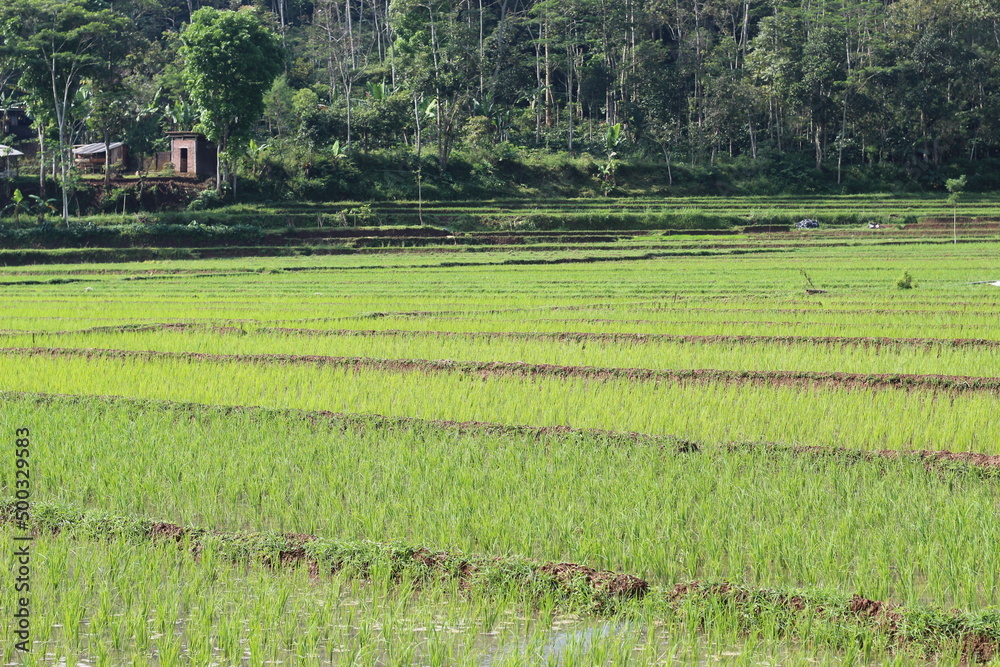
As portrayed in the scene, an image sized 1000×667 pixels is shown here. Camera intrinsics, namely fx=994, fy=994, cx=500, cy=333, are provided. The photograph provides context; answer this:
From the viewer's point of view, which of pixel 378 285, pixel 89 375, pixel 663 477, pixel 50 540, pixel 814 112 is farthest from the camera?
pixel 814 112

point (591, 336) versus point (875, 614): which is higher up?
point (591, 336)

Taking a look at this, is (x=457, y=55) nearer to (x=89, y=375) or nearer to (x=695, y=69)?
(x=695, y=69)

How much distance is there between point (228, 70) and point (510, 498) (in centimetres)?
3634

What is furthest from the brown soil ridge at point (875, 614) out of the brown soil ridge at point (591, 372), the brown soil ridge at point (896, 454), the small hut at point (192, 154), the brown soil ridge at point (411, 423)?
the small hut at point (192, 154)

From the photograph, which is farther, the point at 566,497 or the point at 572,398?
the point at 572,398

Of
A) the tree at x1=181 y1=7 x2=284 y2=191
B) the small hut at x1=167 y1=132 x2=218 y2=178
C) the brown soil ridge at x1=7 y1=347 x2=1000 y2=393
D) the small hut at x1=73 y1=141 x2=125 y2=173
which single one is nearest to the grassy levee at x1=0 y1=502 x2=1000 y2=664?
the brown soil ridge at x1=7 y1=347 x2=1000 y2=393

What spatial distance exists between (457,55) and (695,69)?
1230cm

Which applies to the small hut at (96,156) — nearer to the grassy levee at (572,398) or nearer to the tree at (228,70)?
the tree at (228,70)

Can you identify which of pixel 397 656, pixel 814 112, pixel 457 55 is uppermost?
A: pixel 457 55

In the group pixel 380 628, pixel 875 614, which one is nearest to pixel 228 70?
pixel 380 628

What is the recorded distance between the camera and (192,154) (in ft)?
138

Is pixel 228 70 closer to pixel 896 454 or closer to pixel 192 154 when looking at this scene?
pixel 192 154

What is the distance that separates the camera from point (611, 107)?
53250mm

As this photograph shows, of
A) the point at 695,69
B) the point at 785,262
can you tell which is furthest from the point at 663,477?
the point at 695,69
